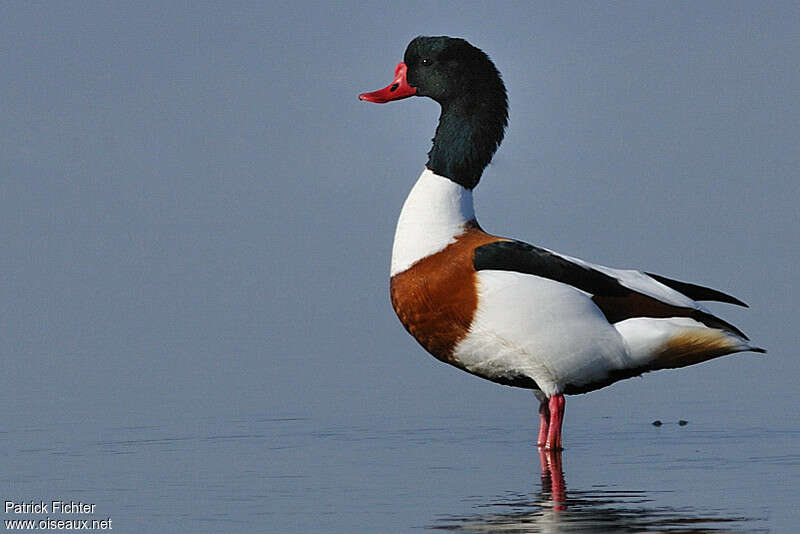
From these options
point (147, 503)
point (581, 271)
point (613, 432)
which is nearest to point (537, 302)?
point (581, 271)

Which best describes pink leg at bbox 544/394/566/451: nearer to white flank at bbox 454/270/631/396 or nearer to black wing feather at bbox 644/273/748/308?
white flank at bbox 454/270/631/396

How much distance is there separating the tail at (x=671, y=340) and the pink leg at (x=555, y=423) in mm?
495

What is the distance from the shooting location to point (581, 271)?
9.02 metres

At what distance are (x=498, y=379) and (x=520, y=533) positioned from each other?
2964 mm

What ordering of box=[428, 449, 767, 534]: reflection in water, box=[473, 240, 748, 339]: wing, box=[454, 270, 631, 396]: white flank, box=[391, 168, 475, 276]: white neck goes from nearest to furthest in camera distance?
box=[428, 449, 767, 534]: reflection in water → box=[454, 270, 631, 396]: white flank → box=[473, 240, 748, 339]: wing → box=[391, 168, 475, 276]: white neck

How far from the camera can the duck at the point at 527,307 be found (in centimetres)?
878

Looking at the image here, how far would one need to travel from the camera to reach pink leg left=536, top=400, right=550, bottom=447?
A: 9.12 metres

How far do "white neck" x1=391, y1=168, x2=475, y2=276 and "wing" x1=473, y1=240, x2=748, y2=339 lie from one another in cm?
35

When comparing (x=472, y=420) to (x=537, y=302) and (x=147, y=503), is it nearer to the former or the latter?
(x=537, y=302)

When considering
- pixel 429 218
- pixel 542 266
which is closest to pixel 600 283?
pixel 542 266

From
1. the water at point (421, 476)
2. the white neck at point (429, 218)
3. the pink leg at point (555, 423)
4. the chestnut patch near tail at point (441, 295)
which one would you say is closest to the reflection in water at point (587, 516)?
the water at point (421, 476)

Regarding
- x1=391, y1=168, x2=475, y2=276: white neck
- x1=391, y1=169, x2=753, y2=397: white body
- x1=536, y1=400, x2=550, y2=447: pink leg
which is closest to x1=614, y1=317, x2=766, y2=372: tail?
x1=391, y1=169, x2=753, y2=397: white body

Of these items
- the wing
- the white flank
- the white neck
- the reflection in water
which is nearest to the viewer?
the reflection in water

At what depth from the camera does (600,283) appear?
9016 mm
